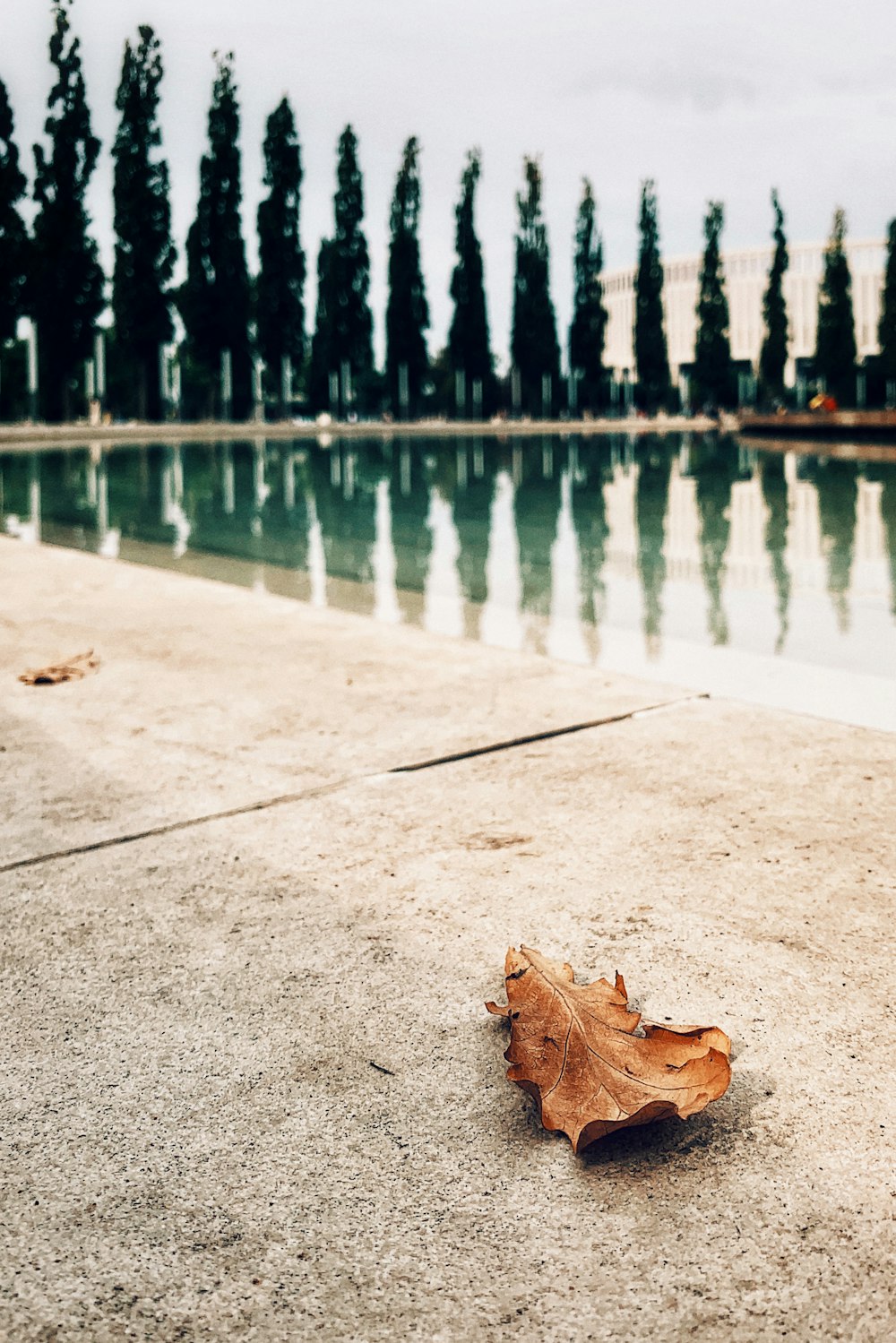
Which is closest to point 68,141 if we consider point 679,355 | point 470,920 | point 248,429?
point 248,429

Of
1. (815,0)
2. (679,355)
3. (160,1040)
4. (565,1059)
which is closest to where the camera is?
(565,1059)

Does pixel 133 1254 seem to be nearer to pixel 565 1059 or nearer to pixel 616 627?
pixel 565 1059

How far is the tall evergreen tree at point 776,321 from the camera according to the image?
61747 mm

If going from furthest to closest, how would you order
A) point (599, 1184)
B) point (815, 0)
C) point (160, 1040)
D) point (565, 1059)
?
1. point (815, 0)
2. point (160, 1040)
3. point (565, 1059)
4. point (599, 1184)

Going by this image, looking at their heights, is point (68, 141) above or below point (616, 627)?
above

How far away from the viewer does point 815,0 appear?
1128 centimetres

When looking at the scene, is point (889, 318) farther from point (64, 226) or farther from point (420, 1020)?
point (420, 1020)

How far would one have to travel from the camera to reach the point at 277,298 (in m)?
46.7

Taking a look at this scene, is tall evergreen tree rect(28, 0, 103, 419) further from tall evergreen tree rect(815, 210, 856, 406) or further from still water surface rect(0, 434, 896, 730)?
tall evergreen tree rect(815, 210, 856, 406)

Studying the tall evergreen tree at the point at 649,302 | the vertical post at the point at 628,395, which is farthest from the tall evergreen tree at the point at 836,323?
the vertical post at the point at 628,395

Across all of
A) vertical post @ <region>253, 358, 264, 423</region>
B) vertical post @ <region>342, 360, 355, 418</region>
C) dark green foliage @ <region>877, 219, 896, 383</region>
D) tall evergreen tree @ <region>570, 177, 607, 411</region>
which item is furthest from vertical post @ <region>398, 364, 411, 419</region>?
dark green foliage @ <region>877, 219, 896, 383</region>

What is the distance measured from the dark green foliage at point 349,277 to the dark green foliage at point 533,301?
9670mm

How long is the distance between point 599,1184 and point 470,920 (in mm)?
660

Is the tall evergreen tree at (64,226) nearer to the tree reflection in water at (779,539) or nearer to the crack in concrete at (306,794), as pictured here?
the tree reflection in water at (779,539)
